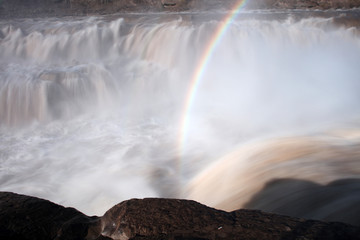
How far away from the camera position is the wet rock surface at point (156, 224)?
202cm

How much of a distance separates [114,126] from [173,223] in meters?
6.63

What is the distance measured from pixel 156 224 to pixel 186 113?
7.24 metres

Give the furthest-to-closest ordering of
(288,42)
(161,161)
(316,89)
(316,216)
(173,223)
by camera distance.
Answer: (288,42)
(316,89)
(161,161)
(316,216)
(173,223)

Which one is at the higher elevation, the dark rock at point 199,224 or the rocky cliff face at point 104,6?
the rocky cliff face at point 104,6

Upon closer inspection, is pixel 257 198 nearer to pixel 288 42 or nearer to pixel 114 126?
pixel 114 126

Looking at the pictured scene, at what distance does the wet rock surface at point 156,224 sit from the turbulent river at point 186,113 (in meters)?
0.81

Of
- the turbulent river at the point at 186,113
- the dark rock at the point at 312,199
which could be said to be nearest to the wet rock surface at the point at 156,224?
the dark rock at the point at 312,199

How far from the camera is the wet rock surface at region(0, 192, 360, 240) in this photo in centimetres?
202

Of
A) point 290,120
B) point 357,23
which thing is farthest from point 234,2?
point 290,120

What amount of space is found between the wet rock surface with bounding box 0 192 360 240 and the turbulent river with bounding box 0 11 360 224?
806mm

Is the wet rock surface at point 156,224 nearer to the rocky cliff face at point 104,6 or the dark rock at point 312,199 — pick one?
the dark rock at point 312,199

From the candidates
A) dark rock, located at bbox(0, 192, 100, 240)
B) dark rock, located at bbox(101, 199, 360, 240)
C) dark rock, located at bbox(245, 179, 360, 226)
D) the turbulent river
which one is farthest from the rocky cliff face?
dark rock, located at bbox(0, 192, 100, 240)

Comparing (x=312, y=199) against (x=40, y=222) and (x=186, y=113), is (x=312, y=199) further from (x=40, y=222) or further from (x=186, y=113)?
(x=186, y=113)

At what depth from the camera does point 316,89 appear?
32.0ft
